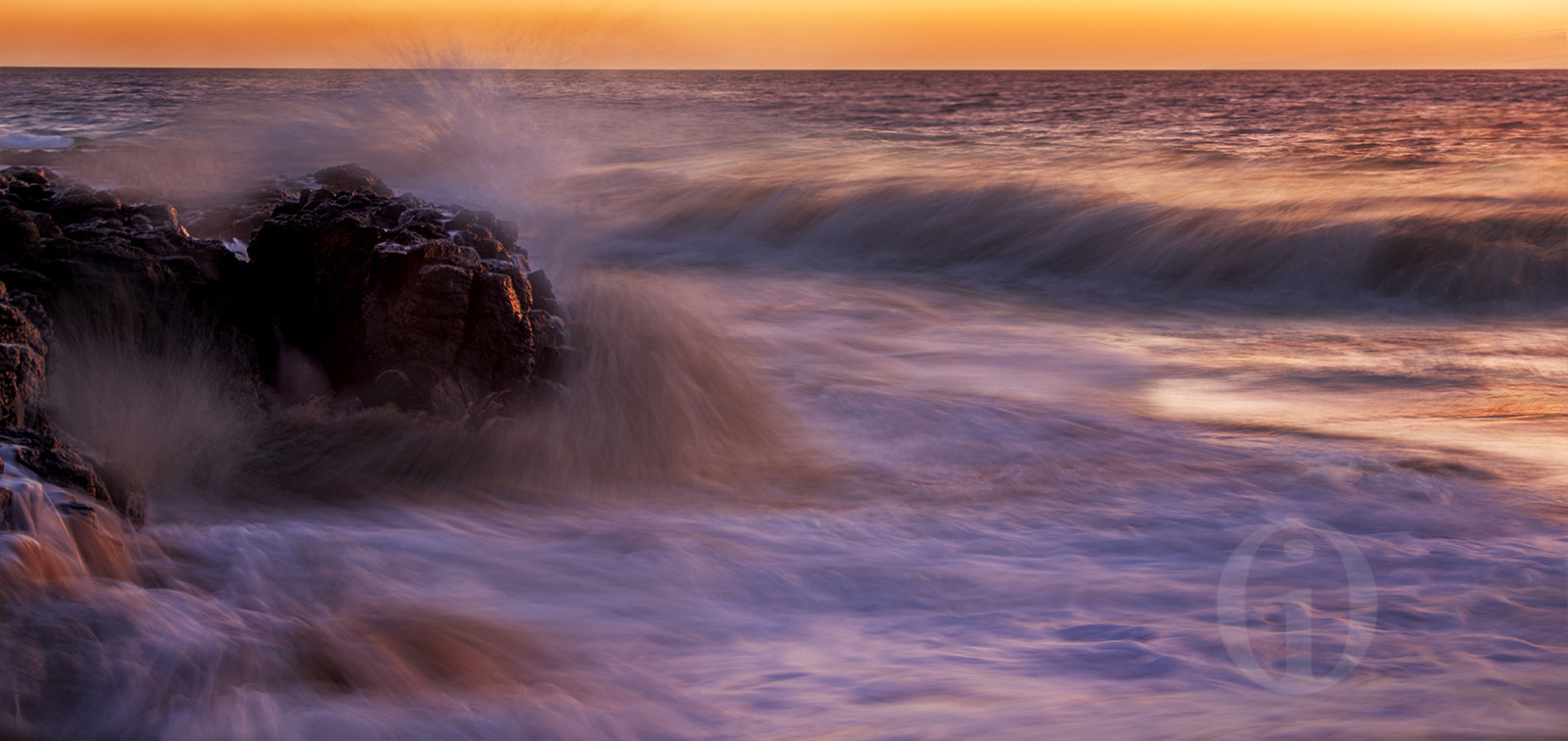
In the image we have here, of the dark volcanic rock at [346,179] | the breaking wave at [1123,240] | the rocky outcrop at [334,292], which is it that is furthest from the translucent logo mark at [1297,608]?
the breaking wave at [1123,240]

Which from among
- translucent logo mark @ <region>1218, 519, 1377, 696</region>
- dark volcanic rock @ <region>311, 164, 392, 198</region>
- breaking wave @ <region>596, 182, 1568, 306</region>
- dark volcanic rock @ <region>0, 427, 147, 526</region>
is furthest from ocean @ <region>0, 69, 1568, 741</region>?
dark volcanic rock @ <region>311, 164, 392, 198</region>

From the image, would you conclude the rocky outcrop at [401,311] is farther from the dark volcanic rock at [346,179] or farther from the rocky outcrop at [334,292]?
the dark volcanic rock at [346,179]

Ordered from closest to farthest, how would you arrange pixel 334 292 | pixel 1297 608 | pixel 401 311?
1. pixel 1297 608
2. pixel 401 311
3. pixel 334 292

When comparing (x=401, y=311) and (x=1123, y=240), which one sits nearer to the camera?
(x=401, y=311)

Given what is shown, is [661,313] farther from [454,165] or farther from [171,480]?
[454,165]

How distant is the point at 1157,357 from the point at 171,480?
5.52 meters

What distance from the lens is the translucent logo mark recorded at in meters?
2.70

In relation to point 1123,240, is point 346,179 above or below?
below

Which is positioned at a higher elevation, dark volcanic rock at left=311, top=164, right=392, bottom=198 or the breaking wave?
the breaking wave

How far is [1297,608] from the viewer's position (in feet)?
10.1

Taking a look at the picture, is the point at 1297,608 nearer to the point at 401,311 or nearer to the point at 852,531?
the point at 852,531

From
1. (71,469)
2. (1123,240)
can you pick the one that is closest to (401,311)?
(71,469)

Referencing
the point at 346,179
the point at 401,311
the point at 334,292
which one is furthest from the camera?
the point at 346,179

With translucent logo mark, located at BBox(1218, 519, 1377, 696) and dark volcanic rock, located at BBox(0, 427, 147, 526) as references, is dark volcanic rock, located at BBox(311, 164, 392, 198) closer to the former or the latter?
dark volcanic rock, located at BBox(0, 427, 147, 526)
